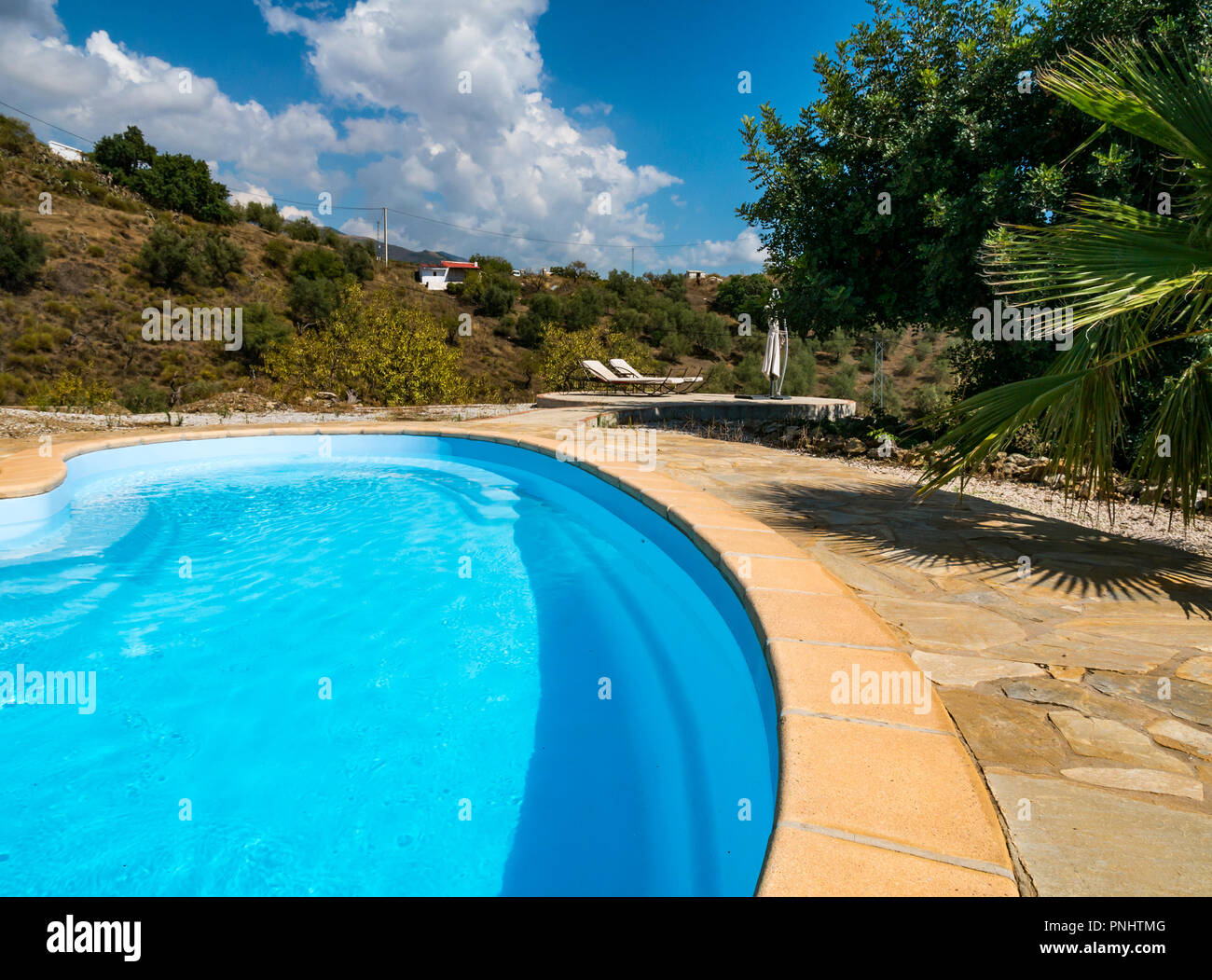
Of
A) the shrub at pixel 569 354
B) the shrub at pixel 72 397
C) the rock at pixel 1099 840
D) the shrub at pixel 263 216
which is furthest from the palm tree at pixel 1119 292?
the shrub at pixel 263 216

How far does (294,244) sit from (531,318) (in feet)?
40.0

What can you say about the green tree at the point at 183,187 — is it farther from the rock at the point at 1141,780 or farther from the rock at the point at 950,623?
the rock at the point at 1141,780

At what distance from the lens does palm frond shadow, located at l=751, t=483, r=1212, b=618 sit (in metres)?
2.97

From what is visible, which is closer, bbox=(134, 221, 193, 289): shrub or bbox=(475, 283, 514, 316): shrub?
bbox=(134, 221, 193, 289): shrub

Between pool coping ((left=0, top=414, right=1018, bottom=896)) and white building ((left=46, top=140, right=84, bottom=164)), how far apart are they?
38819 millimetres

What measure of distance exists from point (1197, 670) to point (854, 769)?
148 centimetres

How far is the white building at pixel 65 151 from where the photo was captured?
2920 centimetres

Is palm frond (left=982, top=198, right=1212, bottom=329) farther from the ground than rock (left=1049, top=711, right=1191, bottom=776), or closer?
farther from the ground

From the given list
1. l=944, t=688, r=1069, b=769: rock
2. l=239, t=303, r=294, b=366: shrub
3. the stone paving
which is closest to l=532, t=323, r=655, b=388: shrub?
l=239, t=303, r=294, b=366: shrub

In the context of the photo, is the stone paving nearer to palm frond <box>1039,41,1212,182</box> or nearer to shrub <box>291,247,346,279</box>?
palm frond <box>1039,41,1212,182</box>

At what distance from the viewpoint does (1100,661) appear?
2225mm

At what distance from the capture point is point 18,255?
20.0m
